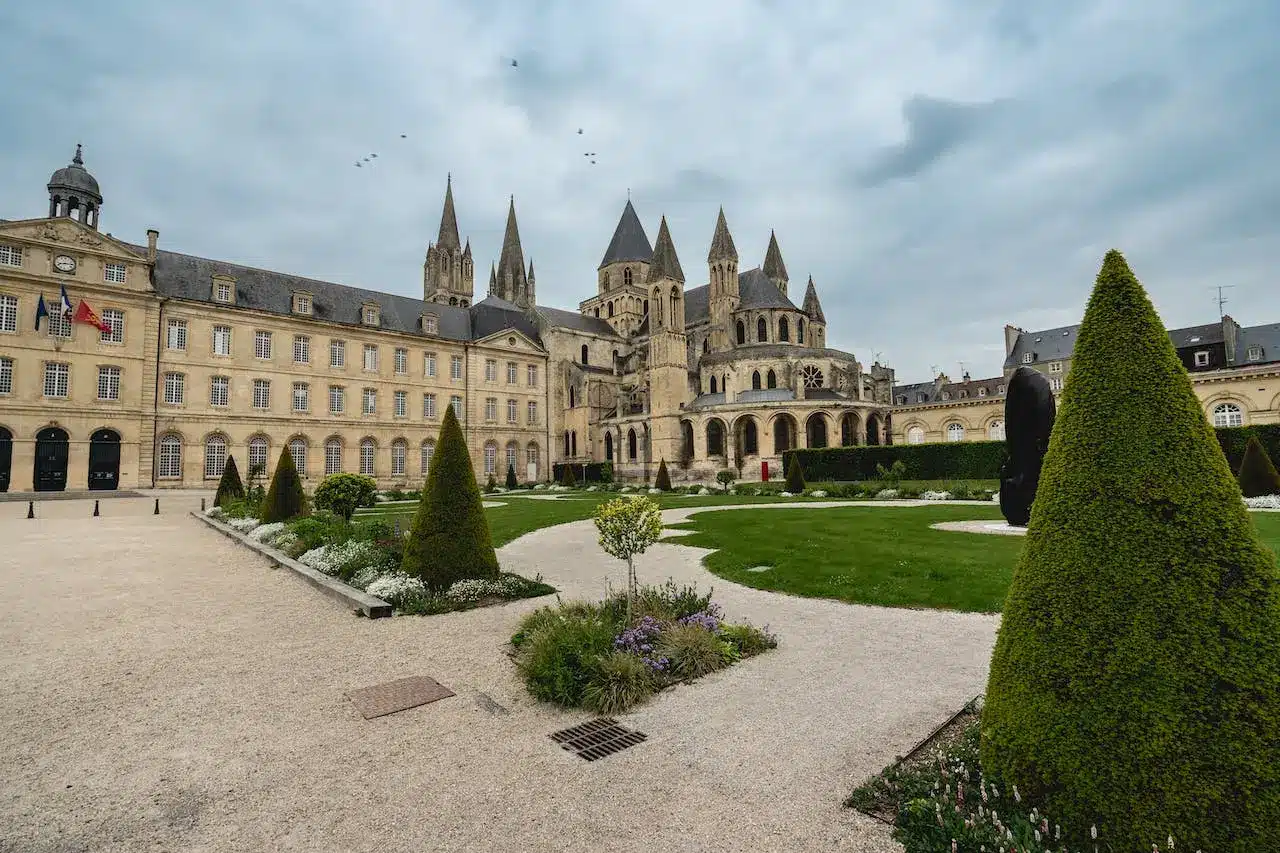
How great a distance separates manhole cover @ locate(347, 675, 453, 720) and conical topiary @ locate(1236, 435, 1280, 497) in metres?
24.2

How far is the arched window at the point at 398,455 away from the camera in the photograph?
128ft

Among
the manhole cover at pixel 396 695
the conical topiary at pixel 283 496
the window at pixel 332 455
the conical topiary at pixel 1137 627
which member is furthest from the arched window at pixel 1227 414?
the window at pixel 332 455

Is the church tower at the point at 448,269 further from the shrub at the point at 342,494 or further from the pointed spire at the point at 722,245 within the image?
the shrub at the point at 342,494

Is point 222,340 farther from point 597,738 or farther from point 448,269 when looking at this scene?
point 597,738

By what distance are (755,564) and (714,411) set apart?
31311 mm

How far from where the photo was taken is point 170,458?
31.9 metres

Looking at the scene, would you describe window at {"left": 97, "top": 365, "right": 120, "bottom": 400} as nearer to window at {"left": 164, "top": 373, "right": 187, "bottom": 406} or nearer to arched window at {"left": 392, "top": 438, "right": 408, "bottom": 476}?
window at {"left": 164, "top": 373, "right": 187, "bottom": 406}

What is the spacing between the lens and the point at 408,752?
12.7ft

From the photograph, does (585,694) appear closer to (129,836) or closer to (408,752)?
(408,752)

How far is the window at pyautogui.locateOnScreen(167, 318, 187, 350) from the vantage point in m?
32.1

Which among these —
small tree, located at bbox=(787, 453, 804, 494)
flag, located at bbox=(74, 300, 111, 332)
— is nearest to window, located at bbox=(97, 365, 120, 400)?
flag, located at bbox=(74, 300, 111, 332)

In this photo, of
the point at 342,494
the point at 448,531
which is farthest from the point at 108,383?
the point at 448,531

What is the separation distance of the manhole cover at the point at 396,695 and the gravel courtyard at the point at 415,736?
0.42 feet

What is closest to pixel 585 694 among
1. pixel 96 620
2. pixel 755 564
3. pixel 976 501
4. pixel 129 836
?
pixel 129 836
